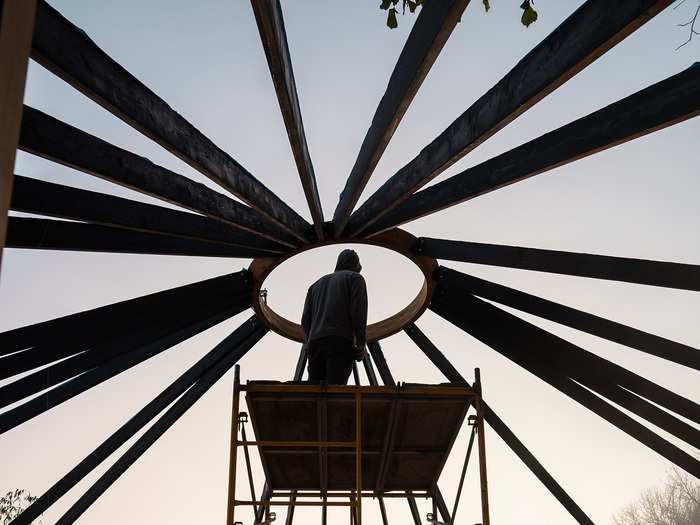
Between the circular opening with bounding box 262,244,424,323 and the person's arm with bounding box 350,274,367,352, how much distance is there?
14.0 feet

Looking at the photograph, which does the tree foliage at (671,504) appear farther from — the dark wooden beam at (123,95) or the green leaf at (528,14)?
the green leaf at (528,14)

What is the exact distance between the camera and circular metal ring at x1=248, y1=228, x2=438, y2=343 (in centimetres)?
1112

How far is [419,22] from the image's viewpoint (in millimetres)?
5109

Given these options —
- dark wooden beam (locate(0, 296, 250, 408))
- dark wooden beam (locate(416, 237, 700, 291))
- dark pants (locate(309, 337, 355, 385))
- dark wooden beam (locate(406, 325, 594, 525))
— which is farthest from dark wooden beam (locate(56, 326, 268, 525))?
dark wooden beam (locate(416, 237, 700, 291))

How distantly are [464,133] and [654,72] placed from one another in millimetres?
2900

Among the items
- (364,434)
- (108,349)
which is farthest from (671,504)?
(108,349)

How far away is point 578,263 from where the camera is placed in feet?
27.8

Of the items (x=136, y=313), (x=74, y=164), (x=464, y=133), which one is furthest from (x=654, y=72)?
(x=136, y=313)

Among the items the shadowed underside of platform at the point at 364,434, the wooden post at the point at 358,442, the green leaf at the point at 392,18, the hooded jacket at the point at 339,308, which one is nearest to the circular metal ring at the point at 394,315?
the hooded jacket at the point at 339,308

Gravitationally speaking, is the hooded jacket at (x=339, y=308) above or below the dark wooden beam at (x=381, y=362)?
above

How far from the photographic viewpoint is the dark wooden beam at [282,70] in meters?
4.69

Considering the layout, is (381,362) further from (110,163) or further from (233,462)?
(110,163)

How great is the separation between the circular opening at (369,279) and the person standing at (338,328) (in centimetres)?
419

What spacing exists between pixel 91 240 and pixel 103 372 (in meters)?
3.44
